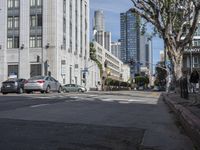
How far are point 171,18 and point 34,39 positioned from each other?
4279 centimetres

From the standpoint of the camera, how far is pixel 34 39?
7075 cm

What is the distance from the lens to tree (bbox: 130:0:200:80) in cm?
3031

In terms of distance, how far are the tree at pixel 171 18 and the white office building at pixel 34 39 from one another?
38160 millimetres

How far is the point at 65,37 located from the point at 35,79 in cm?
3888

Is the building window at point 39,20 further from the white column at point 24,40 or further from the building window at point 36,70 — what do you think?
the building window at point 36,70

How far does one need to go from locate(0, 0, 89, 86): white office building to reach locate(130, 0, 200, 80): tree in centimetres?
3816

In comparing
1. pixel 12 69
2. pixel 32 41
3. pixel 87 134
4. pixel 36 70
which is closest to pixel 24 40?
pixel 32 41

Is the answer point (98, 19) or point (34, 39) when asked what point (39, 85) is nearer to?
point (34, 39)

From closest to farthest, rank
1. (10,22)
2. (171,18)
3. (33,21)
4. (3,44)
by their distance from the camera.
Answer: (171,18)
(33,21)
(3,44)
(10,22)

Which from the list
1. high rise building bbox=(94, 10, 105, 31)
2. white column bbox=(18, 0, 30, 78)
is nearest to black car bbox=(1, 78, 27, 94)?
white column bbox=(18, 0, 30, 78)

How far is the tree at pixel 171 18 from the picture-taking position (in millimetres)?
30312

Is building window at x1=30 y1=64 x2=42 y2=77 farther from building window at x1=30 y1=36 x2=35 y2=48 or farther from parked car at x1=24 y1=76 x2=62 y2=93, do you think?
parked car at x1=24 y1=76 x2=62 y2=93

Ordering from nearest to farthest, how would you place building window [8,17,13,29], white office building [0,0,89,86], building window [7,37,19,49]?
1. white office building [0,0,89,86]
2. building window [7,37,19,49]
3. building window [8,17,13,29]

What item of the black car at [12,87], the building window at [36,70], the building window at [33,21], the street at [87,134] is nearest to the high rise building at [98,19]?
the building window at [33,21]
